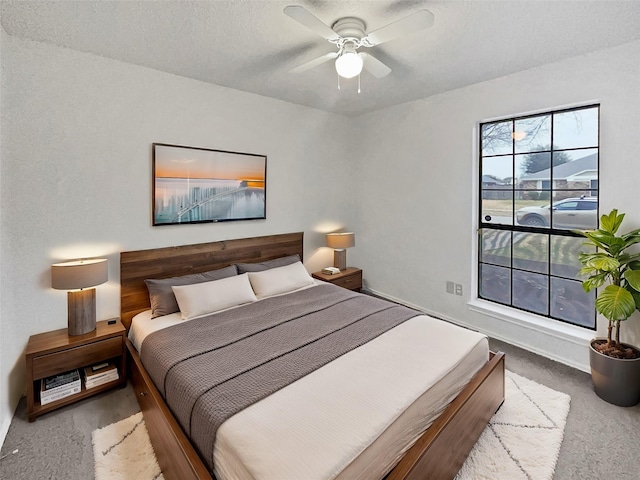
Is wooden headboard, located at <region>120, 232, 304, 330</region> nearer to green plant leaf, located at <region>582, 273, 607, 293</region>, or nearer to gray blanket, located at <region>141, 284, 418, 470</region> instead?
gray blanket, located at <region>141, 284, 418, 470</region>

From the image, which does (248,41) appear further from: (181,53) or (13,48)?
(13,48)

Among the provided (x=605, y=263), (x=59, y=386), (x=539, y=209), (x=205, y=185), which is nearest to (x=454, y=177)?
(x=539, y=209)

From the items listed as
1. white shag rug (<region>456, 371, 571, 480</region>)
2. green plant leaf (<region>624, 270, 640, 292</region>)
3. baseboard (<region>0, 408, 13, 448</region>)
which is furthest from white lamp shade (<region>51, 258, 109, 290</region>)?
green plant leaf (<region>624, 270, 640, 292</region>)

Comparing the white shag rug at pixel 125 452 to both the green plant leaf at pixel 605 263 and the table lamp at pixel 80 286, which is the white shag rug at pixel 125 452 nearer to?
the table lamp at pixel 80 286

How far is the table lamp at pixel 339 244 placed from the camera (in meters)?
4.10

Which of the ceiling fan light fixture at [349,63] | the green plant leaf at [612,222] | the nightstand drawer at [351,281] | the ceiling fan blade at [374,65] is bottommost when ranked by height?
the nightstand drawer at [351,281]

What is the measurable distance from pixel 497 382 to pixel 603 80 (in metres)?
2.45

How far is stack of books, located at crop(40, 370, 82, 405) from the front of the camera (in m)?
2.19

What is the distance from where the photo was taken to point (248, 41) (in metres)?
2.34

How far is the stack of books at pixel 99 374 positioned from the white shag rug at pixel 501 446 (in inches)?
16.7

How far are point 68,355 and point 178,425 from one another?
1261 mm

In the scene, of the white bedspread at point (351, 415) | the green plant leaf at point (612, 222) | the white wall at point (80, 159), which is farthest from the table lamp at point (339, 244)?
the green plant leaf at point (612, 222)

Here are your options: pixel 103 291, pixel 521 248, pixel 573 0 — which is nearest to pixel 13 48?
pixel 103 291

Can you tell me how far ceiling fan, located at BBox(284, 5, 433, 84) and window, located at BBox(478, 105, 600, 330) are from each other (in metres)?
1.71
